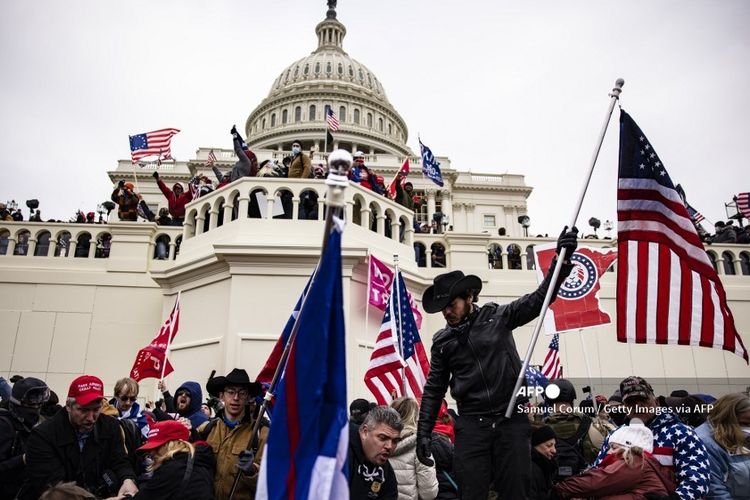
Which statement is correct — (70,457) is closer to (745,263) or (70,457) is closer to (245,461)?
(245,461)

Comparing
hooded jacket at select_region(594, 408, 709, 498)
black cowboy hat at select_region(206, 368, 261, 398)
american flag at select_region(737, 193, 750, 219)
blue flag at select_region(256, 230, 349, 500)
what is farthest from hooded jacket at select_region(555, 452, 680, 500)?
american flag at select_region(737, 193, 750, 219)

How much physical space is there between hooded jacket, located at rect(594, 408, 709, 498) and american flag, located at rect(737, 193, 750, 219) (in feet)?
56.7

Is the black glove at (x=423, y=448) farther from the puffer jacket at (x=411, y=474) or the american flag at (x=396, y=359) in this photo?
the american flag at (x=396, y=359)

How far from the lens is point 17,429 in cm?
510

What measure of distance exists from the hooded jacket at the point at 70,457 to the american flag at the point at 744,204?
19.4 meters

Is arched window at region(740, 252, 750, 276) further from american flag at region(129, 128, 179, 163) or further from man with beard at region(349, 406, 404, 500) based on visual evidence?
american flag at region(129, 128, 179, 163)

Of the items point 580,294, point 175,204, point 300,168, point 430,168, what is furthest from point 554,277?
point 430,168

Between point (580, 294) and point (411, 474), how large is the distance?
7615mm

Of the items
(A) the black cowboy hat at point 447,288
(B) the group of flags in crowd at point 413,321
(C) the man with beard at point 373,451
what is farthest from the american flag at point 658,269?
(C) the man with beard at point 373,451

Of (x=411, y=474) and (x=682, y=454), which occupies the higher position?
(x=682, y=454)

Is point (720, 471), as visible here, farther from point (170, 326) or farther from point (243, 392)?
point (170, 326)

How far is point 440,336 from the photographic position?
4688 mm

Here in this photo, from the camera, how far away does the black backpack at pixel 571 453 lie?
4.65 m

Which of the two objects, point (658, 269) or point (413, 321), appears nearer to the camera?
point (658, 269)
